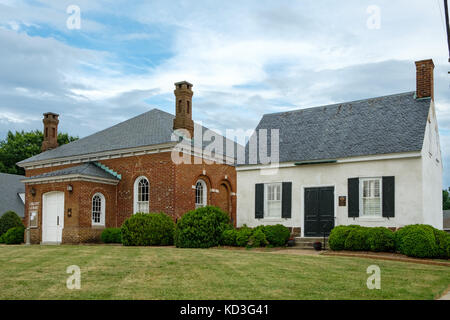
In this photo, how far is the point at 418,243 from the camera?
1473 centimetres

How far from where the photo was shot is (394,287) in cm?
926

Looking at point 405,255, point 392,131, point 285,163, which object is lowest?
point 405,255

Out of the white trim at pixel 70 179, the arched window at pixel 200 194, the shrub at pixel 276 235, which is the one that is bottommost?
the shrub at pixel 276 235

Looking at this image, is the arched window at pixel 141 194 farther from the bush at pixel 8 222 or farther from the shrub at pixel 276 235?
the bush at pixel 8 222

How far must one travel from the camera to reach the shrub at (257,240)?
18.3 metres

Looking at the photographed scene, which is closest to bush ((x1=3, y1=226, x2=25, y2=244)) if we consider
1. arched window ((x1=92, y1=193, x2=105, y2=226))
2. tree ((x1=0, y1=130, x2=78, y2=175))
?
arched window ((x1=92, y1=193, x2=105, y2=226))

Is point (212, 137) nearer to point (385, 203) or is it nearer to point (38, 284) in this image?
point (385, 203)

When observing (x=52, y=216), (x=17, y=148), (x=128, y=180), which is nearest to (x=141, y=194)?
(x=128, y=180)

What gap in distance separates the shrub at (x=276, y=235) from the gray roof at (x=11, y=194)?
26122 mm

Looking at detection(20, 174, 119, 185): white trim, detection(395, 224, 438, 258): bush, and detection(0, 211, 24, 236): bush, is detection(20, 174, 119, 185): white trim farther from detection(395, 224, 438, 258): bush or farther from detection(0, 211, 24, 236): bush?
detection(395, 224, 438, 258): bush

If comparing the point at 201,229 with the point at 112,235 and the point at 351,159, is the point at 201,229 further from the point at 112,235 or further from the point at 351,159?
the point at 112,235

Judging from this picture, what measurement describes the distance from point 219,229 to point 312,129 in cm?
646

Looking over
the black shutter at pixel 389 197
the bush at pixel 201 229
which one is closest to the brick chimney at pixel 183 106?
the bush at pixel 201 229
